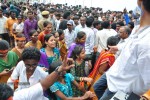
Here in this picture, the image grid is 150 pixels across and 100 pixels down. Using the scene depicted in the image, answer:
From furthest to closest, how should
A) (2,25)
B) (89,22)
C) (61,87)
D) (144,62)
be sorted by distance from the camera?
(2,25), (89,22), (61,87), (144,62)

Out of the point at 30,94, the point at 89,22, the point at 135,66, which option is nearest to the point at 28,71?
the point at 30,94

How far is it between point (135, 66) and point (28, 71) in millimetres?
1611

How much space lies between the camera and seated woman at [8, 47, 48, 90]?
3.32 m

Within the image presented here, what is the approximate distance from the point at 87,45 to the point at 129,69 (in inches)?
197

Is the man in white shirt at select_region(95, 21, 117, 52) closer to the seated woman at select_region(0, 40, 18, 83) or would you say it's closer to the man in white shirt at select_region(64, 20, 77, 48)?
the man in white shirt at select_region(64, 20, 77, 48)

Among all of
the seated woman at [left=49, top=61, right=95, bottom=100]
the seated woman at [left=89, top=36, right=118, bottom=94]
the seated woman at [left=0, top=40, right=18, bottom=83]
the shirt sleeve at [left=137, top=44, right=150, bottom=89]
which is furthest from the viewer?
the seated woman at [left=89, top=36, right=118, bottom=94]

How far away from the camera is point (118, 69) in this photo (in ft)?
7.25

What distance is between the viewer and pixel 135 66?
2.06 metres

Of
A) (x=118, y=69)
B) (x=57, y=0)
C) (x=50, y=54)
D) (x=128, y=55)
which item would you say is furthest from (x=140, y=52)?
(x=57, y=0)

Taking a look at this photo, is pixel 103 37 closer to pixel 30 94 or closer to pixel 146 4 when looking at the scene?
pixel 30 94

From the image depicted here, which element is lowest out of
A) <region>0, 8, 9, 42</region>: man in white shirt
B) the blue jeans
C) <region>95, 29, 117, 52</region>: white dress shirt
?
<region>0, 8, 9, 42</region>: man in white shirt

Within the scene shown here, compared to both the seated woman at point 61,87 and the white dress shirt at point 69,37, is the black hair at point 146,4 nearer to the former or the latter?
the seated woman at point 61,87

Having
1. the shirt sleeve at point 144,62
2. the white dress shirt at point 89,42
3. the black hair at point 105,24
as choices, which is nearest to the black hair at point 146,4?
the shirt sleeve at point 144,62

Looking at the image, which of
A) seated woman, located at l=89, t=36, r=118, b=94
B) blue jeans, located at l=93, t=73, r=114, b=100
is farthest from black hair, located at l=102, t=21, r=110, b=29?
blue jeans, located at l=93, t=73, r=114, b=100
